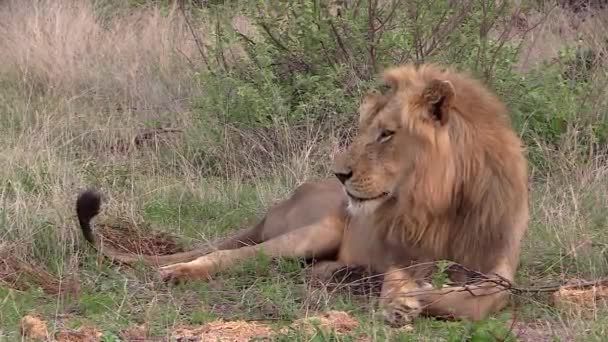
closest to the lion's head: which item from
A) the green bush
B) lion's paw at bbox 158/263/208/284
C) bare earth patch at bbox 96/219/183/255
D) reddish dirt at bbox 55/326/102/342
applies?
lion's paw at bbox 158/263/208/284

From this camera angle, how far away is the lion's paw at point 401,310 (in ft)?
12.9

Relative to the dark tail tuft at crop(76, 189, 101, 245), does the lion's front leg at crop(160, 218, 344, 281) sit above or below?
below

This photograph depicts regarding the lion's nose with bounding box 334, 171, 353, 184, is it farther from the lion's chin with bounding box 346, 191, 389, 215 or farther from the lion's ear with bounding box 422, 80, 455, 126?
the lion's ear with bounding box 422, 80, 455, 126

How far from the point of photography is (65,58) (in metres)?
9.55

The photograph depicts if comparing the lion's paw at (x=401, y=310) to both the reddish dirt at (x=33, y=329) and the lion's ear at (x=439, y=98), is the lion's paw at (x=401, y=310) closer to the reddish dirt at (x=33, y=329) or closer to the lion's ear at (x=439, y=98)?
the lion's ear at (x=439, y=98)

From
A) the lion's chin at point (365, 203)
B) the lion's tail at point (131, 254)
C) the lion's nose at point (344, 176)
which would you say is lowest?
the lion's tail at point (131, 254)

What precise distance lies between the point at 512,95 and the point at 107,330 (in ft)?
12.5

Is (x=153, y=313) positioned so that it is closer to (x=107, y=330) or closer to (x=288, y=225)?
(x=107, y=330)

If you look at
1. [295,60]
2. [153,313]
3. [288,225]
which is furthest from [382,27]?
[153,313]

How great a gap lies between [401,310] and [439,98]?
77cm

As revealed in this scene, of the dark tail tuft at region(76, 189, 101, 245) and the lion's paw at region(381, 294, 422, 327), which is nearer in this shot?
the lion's paw at region(381, 294, 422, 327)

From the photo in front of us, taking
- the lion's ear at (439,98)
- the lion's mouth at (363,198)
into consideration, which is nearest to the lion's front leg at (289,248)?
the lion's mouth at (363,198)

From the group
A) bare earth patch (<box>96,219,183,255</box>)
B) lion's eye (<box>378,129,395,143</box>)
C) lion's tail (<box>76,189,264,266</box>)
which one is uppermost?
lion's eye (<box>378,129,395,143</box>)

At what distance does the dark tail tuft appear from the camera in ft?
14.9
